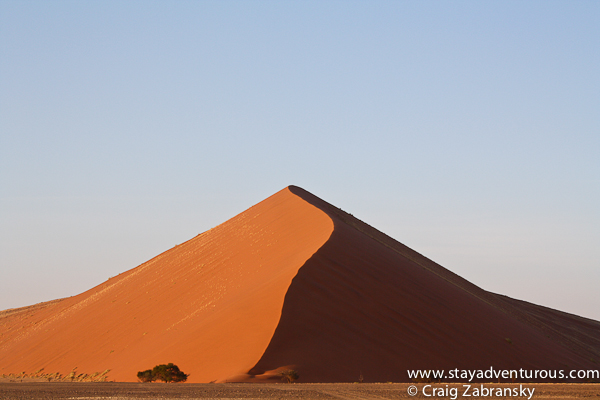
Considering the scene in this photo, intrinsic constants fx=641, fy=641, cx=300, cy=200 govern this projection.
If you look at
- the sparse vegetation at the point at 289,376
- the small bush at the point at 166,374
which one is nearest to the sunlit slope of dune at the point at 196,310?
the small bush at the point at 166,374

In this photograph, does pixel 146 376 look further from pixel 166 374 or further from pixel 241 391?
pixel 241 391

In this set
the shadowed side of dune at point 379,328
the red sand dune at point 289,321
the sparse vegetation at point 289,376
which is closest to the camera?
the sparse vegetation at point 289,376

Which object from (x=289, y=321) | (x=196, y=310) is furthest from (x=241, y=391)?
(x=196, y=310)

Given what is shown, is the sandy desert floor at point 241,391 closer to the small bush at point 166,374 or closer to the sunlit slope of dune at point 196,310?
the small bush at point 166,374

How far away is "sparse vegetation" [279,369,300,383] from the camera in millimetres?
14305

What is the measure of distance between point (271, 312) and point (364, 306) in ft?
10.4

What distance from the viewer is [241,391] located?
1233cm

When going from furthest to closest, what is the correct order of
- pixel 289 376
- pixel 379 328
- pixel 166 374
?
pixel 379 328
pixel 166 374
pixel 289 376

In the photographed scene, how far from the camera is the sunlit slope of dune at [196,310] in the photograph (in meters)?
16.8

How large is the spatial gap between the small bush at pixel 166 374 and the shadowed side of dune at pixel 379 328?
1.96 m

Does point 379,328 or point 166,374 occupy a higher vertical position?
point 379,328

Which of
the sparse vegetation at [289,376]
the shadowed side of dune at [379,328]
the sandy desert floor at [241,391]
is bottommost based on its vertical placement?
the sandy desert floor at [241,391]

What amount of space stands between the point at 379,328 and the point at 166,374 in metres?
6.07

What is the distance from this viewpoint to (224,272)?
980 inches
